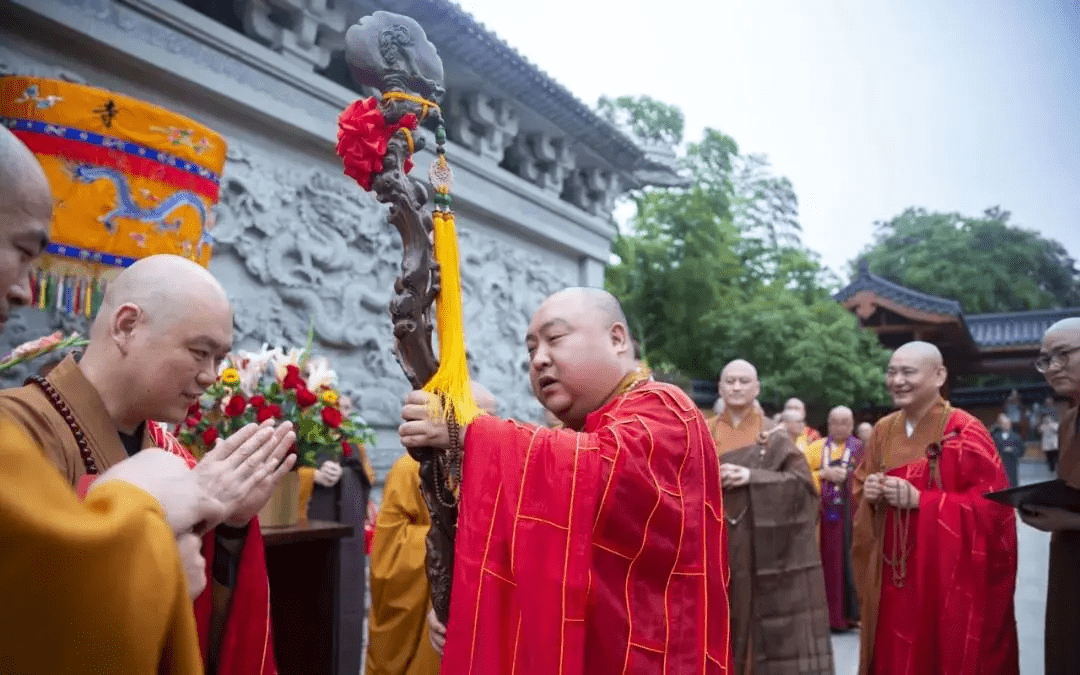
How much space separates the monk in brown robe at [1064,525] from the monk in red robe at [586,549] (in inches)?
94.4

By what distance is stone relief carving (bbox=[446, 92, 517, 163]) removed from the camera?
29.9ft

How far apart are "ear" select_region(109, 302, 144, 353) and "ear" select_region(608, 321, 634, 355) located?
1.23 metres

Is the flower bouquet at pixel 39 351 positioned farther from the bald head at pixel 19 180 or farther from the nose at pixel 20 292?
the bald head at pixel 19 180

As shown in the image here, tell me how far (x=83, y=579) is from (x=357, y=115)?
1464mm

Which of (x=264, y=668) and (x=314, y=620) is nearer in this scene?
(x=264, y=668)

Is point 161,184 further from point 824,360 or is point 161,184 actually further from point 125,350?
point 824,360

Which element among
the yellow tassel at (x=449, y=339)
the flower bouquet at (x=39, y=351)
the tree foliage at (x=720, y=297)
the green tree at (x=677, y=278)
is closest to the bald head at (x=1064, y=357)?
the yellow tassel at (x=449, y=339)

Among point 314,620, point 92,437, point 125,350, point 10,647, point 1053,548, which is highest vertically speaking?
point 125,350

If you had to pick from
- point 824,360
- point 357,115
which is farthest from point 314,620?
point 824,360

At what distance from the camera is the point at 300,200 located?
709 cm

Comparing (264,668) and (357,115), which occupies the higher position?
(357,115)

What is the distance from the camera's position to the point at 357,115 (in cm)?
210

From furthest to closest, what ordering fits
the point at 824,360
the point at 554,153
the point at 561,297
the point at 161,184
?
the point at 824,360
the point at 554,153
the point at 161,184
the point at 561,297

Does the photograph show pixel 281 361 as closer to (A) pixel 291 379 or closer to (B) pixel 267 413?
(A) pixel 291 379
